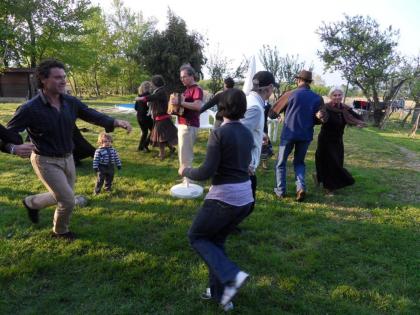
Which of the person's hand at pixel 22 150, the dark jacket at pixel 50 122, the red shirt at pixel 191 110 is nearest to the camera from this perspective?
the person's hand at pixel 22 150

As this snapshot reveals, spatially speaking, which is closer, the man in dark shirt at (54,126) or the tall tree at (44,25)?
the man in dark shirt at (54,126)

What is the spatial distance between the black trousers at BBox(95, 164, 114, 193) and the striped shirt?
57 millimetres

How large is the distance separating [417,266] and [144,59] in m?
17.9

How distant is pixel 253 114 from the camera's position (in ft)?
13.1

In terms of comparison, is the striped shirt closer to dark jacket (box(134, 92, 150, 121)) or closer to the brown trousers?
the brown trousers

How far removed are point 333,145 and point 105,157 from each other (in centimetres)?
Answer: 388

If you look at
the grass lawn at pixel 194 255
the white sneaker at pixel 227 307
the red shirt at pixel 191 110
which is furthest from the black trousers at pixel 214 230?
the red shirt at pixel 191 110

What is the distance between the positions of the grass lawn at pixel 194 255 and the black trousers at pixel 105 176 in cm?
18

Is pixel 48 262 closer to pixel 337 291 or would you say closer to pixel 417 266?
pixel 337 291

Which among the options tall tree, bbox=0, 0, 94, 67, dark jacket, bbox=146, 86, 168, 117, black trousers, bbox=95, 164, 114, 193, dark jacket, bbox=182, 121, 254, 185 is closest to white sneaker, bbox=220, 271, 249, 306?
dark jacket, bbox=182, 121, 254, 185

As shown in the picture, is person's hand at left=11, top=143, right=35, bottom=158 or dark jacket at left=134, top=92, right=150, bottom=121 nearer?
person's hand at left=11, top=143, right=35, bottom=158

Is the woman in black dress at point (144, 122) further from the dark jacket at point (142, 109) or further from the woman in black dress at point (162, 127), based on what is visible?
the woman in black dress at point (162, 127)

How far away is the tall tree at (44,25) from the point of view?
29.7 metres

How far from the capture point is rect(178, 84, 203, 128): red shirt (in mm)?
5445
